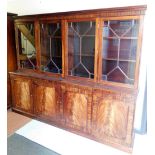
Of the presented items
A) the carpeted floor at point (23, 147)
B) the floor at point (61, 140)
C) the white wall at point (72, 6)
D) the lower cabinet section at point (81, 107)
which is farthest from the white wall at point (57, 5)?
the carpeted floor at point (23, 147)

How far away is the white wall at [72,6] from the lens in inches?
86.9

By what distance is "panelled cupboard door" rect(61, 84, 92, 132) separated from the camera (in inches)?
89.9

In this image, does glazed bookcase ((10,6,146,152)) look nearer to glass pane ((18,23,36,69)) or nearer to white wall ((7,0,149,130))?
glass pane ((18,23,36,69))

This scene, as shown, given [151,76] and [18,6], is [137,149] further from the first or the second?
[18,6]

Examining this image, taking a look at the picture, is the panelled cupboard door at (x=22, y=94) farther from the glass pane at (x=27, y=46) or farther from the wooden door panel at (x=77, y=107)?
the wooden door panel at (x=77, y=107)

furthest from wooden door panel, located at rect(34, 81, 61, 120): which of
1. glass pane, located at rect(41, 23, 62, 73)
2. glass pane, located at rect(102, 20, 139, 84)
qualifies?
glass pane, located at rect(102, 20, 139, 84)

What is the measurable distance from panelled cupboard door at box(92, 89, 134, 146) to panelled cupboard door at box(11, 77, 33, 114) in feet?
4.08

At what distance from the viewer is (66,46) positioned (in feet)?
7.80

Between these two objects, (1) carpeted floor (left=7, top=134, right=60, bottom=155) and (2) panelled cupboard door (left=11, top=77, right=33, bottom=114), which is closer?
(1) carpeted floor (left=7, top=134, right=60, bottom=155)

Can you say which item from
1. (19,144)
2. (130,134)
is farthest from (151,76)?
(19,144)

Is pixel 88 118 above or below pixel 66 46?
below

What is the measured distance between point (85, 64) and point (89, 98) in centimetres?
49

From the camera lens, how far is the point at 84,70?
2332 mm

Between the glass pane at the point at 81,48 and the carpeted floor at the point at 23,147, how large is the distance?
1.13 metres
